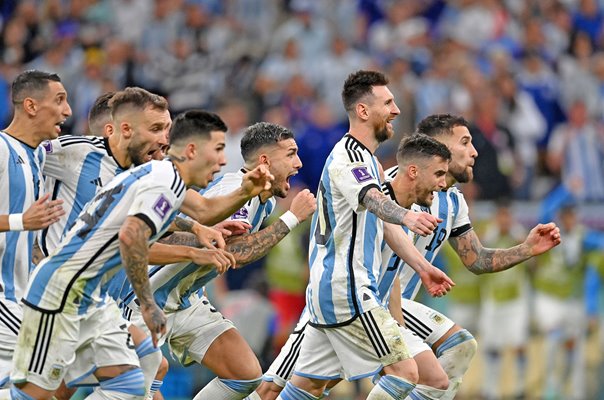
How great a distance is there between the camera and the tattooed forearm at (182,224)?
33.2 feet

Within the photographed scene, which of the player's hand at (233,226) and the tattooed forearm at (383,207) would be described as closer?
the tattooed forearm at (383,207)

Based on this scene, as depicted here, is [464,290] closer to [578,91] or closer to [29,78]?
[578,91]

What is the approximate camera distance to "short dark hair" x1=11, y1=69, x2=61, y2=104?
10539 mm

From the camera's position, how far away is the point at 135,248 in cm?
902

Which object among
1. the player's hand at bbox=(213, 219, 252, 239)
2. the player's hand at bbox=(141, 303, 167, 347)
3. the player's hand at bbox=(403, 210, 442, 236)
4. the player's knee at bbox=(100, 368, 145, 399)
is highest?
the player's hand at bbox=(403, 210, 442, 236)

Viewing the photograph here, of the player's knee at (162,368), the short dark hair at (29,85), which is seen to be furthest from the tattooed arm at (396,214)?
the short dark hair at (29,85)

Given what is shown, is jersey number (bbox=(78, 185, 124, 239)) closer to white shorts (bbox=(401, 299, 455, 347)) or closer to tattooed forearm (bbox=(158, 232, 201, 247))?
tattooed forearm (bbox=(158, 232, 201, 247))

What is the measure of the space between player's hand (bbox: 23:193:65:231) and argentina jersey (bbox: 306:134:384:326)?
2112 millimetres

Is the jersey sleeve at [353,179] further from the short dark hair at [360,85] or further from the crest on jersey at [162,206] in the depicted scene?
the crest on jersey at [162,206]

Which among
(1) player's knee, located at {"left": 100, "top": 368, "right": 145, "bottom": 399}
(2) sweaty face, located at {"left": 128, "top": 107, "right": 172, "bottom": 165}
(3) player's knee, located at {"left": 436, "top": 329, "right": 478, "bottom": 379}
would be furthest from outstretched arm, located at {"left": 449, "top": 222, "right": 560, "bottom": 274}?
(1) player's knee, located at {"left": 100, "top": 368, "right": 145, "bottom": 399}

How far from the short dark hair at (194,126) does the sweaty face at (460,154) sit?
8.99 feet

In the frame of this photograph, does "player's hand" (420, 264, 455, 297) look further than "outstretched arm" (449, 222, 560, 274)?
No

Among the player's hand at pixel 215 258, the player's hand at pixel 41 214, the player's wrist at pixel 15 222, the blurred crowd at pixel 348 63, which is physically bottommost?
the player's wrist at pixel 15 222

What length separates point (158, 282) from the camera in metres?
11.1
